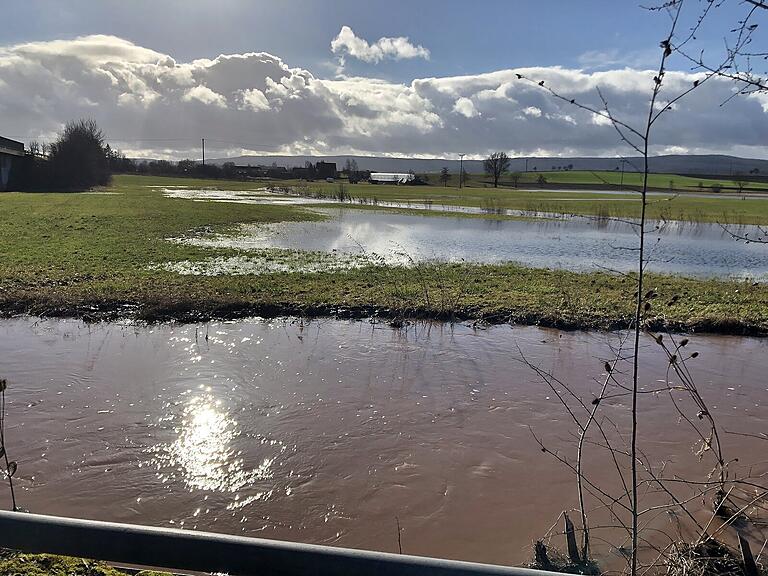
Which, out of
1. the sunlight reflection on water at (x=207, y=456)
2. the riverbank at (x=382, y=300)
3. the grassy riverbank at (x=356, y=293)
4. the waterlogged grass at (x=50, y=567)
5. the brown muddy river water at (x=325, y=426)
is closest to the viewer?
the waterlogged grass at (x=50, y=567)

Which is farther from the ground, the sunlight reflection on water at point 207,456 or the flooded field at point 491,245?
the flooded field at point 491,245

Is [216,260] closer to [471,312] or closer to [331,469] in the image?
[471,312]

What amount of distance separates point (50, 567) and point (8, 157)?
7565 centimetres

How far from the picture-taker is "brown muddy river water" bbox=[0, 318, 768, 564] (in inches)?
205

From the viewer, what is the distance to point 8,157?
64938mm

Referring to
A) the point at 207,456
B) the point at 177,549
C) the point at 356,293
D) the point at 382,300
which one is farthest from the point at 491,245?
the point at 177,549

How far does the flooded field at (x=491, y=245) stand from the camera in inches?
775

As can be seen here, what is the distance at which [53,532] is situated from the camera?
1868 millimetres

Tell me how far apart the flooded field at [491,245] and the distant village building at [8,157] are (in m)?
46.8

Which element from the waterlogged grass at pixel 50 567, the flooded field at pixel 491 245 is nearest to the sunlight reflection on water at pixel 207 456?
the waterlogged grass at pixel 50 567

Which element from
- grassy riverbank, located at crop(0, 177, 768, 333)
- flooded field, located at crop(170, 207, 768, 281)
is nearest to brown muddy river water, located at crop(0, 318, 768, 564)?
grassy riverbank, located at crop(0, 177, 768, 333)

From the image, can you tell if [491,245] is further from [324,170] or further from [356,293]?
[324,170]

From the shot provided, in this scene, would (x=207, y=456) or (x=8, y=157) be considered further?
(x=8, y=157)

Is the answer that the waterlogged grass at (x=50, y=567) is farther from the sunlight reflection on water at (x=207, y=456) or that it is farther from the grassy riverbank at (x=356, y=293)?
the grassy riverbank at (x=356, y=293)
